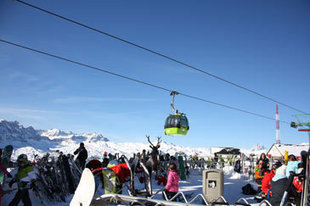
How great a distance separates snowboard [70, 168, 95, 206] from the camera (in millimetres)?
4277

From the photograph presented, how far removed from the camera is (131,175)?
22.1 ft

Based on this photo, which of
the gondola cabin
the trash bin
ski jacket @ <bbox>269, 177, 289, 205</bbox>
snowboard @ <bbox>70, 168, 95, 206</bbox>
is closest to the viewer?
snowboard @ <bbox>70, 168, 95, 206</bbox>

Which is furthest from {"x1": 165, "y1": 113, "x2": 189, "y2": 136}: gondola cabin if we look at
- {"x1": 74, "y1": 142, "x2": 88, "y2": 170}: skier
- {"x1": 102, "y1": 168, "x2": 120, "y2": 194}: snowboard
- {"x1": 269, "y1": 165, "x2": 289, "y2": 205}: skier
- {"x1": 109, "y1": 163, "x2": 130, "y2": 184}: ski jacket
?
{"x1": 269, "y1": 165, "x2": 289, "y2": 205}: skier

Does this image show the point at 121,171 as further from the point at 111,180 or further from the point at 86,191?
the point at 86,191

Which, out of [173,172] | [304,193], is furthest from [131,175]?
[304,193]

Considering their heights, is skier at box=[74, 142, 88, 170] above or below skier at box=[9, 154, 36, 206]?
above

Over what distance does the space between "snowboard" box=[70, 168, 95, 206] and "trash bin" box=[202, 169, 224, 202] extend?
5423 millimetres

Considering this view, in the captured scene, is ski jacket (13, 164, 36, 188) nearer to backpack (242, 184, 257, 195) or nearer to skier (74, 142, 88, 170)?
skier (74, 142, 88, 170)

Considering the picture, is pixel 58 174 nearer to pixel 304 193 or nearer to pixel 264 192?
pixel 264 192

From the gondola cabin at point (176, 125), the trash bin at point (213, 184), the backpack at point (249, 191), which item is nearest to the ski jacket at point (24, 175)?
the trash bin at point (213, 184)

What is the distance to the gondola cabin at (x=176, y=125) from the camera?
52.9 feet

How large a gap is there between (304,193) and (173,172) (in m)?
5.09

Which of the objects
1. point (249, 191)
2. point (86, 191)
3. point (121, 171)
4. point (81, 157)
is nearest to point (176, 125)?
point (249, 191)

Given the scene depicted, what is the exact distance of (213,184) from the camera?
8680 mm
